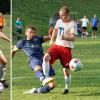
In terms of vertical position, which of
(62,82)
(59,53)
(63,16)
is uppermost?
(63,16)

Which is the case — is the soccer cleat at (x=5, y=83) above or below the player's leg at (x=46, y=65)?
below

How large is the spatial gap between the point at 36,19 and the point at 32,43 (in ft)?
88.1

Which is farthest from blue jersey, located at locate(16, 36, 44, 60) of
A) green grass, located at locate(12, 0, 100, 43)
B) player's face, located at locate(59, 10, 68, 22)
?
green grass, located at locate(12, 0, 100, 43)

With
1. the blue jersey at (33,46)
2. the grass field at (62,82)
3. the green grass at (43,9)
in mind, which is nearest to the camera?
the grass field at (62,82)

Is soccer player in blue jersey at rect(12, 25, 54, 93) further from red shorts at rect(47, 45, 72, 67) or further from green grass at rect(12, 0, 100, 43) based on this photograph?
green grass at rect(12, 0, 100, 43)

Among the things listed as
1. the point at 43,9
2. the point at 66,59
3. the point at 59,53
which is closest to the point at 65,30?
the point at 59,53

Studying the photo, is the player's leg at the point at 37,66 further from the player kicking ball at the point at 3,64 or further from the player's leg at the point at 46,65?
the player kicking ball at the point at 3,64

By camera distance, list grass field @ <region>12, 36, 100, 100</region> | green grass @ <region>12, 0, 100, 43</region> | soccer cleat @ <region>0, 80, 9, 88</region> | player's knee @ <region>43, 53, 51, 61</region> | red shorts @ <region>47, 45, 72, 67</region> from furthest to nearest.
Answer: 1. green grass @ <region>12, 0, 100, 43</region>
2. soccer cleat @ <region>0, 80, 9, 88</region>
3. red shorts @ <region>47, 45, 72, 67</region>
4. player's knee @ <region>43, 53, 51, 61</region>
5. grass field @ <region>12, 36, 100, 100</region>

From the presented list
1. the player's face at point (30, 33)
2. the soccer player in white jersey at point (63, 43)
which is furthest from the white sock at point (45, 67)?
the player's face at point (30, 33)

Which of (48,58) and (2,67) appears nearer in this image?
(48,58)

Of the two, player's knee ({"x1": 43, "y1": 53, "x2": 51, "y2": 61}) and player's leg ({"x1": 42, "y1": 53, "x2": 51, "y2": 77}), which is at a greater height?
player's knee ({"x1": 43, "y1": 53, "x2": 51, "y2": 61})

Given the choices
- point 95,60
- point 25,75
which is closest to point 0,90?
point 25,75

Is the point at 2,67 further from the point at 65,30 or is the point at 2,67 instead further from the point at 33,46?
the point at 65,30

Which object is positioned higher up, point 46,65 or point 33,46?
point 33,46
